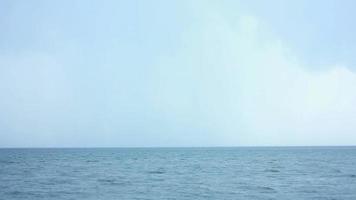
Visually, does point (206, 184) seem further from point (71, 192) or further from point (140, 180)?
point (71, 192)

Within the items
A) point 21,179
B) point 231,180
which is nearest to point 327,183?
point 231,180

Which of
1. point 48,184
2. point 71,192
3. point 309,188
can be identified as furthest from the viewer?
point 48,184

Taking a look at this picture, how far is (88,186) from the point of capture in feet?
110

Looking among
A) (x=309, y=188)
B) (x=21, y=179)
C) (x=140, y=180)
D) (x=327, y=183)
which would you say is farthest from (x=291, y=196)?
(x=21, y=179)

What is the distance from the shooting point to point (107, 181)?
37344 mm

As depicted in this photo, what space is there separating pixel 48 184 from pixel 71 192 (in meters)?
6.03

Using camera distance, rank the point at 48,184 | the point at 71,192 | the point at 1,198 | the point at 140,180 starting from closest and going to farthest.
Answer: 1. the point at 1,198
2. the point at 71,192
3. the point at 48,184
4. the point at 140,180

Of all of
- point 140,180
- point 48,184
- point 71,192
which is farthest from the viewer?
point 140,180

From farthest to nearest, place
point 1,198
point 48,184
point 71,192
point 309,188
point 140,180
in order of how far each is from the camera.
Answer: point 140,180 → point 48,184 → point 309,188 → point 71,192 → point 1,198

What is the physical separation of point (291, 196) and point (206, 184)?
8.67m

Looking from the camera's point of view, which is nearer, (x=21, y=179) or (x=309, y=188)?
(x=309, y=188)

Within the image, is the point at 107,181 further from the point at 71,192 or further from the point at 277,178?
the point at 277,178

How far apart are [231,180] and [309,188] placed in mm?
8203

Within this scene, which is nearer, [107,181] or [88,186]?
[88,186]
